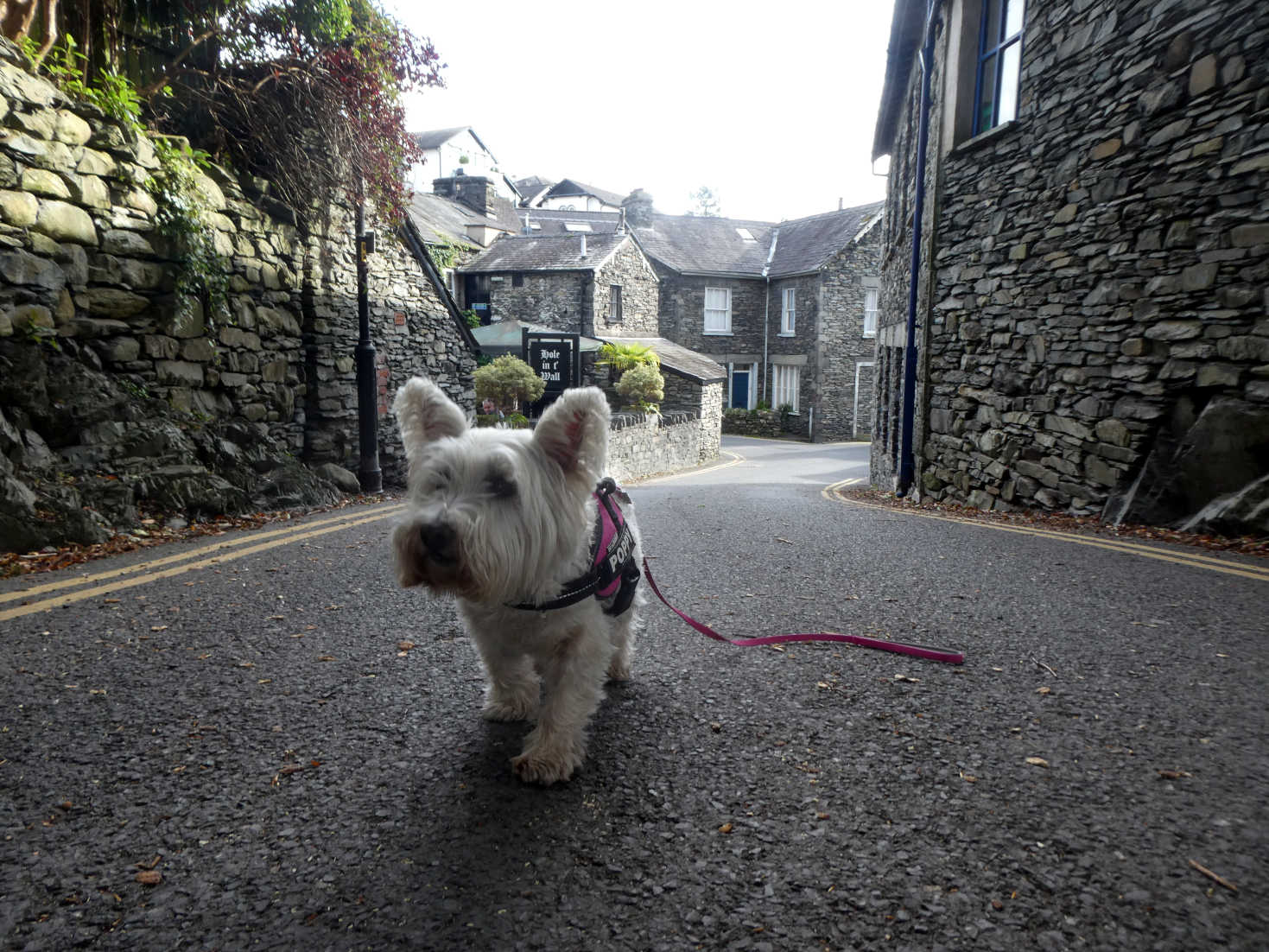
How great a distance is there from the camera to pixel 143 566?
5.20 m

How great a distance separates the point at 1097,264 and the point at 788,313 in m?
31.8

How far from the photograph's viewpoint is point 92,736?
2.66 m

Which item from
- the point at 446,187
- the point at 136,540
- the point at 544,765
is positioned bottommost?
the point at 136,540

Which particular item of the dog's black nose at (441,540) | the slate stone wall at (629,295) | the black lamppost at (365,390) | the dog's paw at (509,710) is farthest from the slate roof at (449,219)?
the dog's black nose at (441,540)

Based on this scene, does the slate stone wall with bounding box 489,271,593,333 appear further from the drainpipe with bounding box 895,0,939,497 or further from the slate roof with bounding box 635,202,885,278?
the drainpipe with bounding box 895,0,939,497

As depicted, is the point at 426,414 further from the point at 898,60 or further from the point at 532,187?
the point at 532,187

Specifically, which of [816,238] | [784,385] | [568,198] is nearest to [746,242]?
[816,238]

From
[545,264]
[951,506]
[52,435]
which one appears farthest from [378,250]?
[545,264]

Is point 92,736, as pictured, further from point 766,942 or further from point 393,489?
point 393,489

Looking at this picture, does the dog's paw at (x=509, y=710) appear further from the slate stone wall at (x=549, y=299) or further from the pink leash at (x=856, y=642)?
the slate stone wall at (x=549, y=299)

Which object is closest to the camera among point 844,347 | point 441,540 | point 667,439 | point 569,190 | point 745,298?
point 441,540

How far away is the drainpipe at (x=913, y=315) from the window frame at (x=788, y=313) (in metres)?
26.1

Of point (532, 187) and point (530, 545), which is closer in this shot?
point (530, 545)

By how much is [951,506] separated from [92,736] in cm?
992
